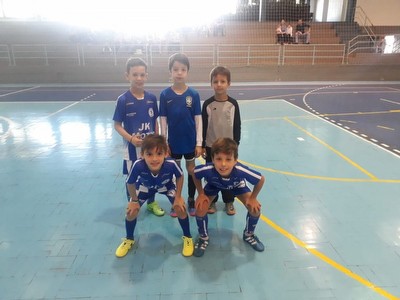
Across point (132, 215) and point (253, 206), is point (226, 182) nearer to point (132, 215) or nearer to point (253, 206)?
point (253, 206)

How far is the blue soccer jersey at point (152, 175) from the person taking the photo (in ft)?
8.68

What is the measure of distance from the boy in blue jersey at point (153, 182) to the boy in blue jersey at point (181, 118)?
427mm

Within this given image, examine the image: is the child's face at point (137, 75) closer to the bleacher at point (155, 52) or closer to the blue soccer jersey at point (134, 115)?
the blue soccer jersey at point (134, 115)

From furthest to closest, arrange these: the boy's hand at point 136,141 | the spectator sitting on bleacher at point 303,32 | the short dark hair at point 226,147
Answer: the spectator sitting on bleacher at point 303,32 → the boy's hand at point 136,141 → the short dark hair at point 226,147

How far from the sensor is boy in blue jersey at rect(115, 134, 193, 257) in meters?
2.56

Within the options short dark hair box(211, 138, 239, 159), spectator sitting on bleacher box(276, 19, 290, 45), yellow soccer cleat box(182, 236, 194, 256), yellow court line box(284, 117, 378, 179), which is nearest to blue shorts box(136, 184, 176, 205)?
yellow soccer cleat box(182, 236, 194, 256)

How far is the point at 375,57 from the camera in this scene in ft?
51.0

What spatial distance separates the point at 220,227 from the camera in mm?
3121

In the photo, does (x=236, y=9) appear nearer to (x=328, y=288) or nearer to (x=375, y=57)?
(x=375, y=57)

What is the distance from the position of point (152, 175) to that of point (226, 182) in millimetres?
618

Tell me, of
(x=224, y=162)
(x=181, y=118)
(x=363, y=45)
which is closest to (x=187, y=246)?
(x=224, y=162)

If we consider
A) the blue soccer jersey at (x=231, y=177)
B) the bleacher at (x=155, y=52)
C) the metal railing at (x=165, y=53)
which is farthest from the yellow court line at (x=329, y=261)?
the metal railing at (x=165, y=53)

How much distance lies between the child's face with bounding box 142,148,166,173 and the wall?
20007 mm

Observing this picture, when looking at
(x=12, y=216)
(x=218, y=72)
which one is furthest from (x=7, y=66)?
(x=218, y=72)
